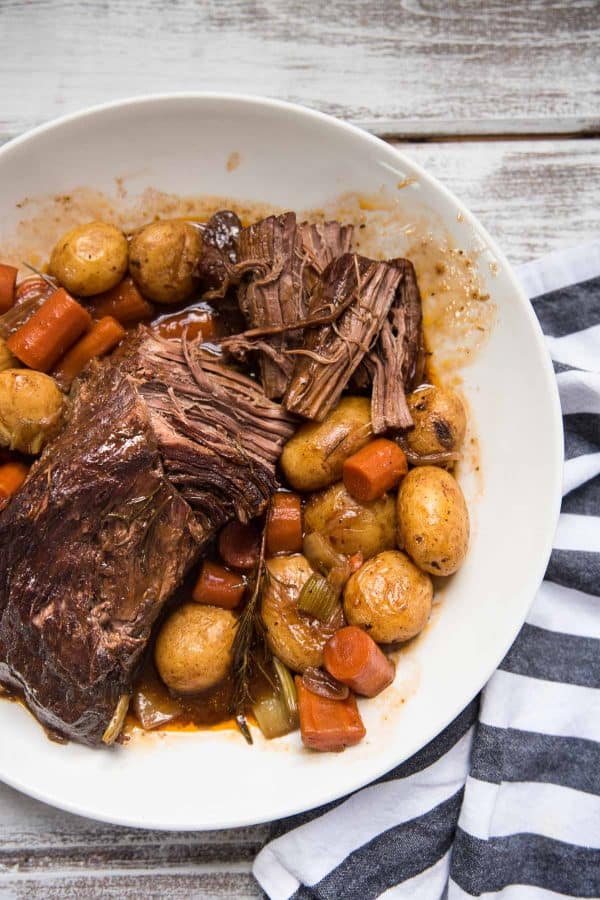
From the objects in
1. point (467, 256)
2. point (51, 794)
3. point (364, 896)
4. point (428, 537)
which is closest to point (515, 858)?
point (364, 896)

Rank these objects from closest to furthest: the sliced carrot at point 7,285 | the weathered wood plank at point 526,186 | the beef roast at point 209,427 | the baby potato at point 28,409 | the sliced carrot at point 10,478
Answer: the beef roast at point 209,427 < the baby potato at point 28,409 < the sliced carrot at point 10,478 < the sliced carrot at point 7,285 < the weathered wood plank at point 526,186

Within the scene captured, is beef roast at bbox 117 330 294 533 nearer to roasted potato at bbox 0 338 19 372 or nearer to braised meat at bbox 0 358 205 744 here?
braised meat at bbox 0 358 205 744

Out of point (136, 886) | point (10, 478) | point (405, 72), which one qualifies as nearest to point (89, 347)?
point (10, 478)

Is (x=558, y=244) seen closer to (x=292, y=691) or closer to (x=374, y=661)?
(x=374, y=661)

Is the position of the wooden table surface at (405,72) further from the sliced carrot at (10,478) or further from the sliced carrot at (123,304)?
the sliced carrot at (10,478)

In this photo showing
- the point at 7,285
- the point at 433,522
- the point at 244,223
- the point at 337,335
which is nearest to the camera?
the point at 433,522

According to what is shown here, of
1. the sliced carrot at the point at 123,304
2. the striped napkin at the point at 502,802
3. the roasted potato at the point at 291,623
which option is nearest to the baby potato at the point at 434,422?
the striped napkin at the point at 502,802

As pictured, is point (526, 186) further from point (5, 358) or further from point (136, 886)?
point (136, 886)
